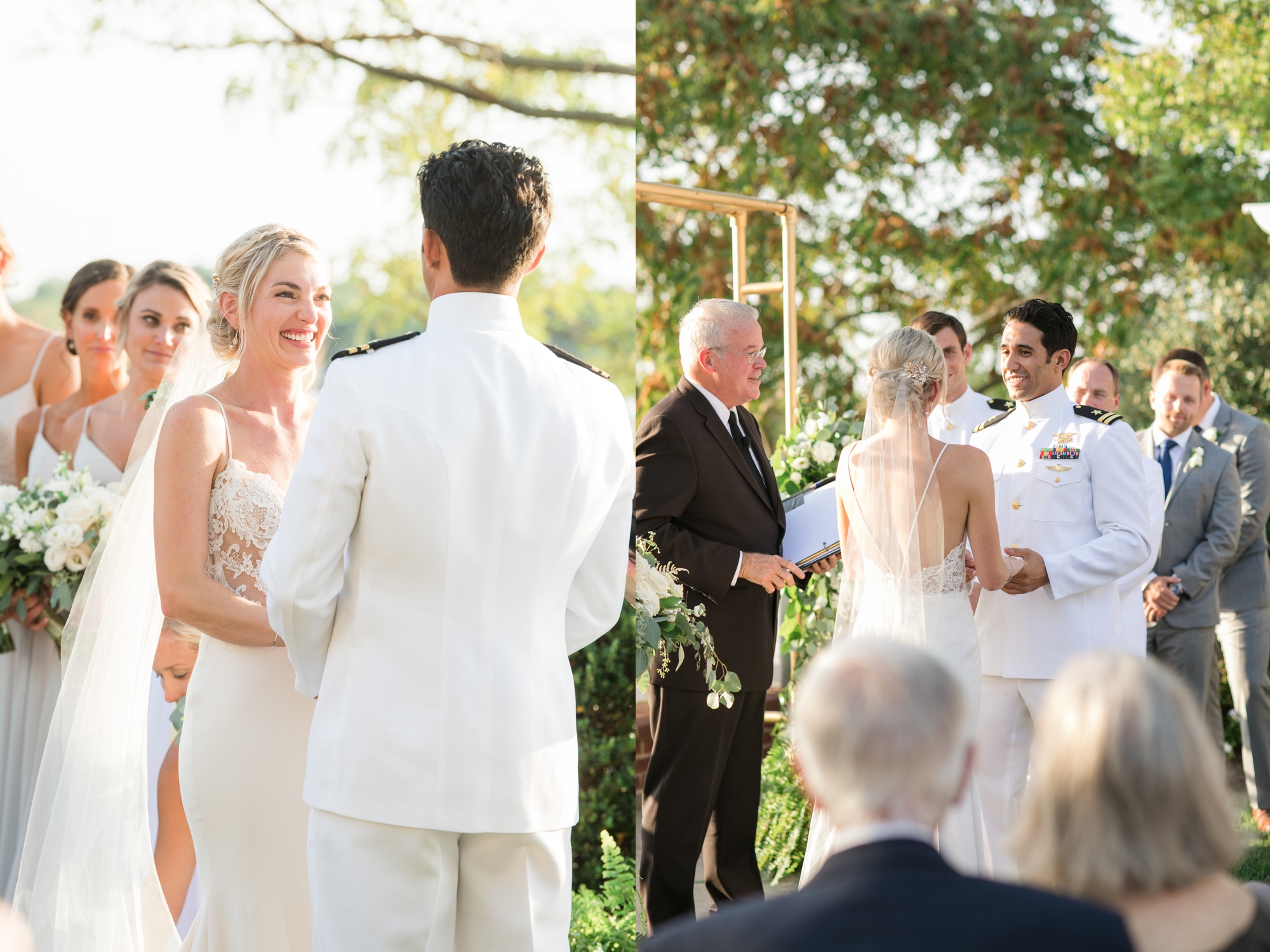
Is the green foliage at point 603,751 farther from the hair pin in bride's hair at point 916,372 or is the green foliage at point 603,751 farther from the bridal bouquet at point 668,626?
the hair pin in bride's hair at point 916,372

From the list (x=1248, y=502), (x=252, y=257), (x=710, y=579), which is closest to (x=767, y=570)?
(x=710, y=579)

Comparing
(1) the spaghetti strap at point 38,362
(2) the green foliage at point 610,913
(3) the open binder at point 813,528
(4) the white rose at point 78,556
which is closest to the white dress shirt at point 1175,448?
(3) the open binder at point 813,528

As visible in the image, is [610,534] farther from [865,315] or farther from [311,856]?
[865,315]

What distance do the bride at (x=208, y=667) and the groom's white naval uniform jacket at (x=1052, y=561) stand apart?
2.29 meters

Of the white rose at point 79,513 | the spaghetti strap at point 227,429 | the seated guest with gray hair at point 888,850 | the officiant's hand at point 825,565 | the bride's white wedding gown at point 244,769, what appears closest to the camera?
the seated guest with gray hair at point 888,850

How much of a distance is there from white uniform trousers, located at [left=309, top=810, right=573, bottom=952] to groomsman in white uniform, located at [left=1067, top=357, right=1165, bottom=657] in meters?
2.62

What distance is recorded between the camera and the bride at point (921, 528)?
12.0ft

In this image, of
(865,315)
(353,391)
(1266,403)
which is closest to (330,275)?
(353,391)

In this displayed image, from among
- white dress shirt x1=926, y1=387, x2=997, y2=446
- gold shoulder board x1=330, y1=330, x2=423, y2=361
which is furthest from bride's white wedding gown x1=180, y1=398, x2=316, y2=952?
white dress shirt x1=926, y1=387, x2=997, y2=446

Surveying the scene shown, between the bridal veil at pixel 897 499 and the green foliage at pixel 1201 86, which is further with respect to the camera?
the green foliage at pixel 1201 86

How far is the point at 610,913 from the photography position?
4.09 metres

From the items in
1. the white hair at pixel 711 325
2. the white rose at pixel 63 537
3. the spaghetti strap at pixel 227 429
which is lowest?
the white rose at pixel 63 537

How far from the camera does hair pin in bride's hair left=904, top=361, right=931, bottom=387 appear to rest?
3.70 meters

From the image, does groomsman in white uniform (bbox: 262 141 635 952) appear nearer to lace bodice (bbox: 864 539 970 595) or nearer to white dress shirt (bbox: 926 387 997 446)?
lace bodice (bbox: 864 539 970 595)
